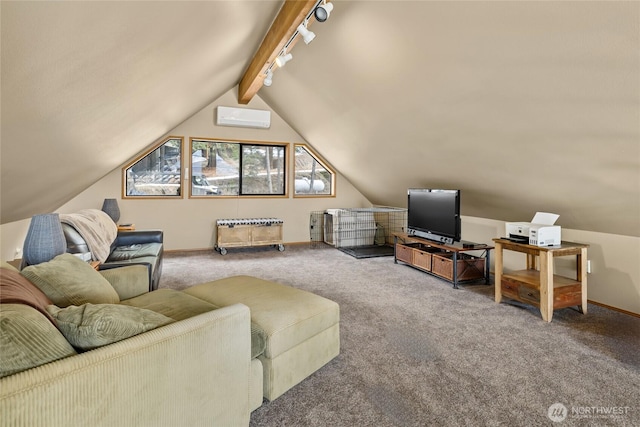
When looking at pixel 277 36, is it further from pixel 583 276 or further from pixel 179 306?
pixel 583 276

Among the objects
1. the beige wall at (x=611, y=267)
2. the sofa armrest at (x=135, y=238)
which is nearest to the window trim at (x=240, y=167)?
the sofa armrest at (x=135, y=238)

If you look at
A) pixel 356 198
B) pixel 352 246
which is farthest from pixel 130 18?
pixel 356 198

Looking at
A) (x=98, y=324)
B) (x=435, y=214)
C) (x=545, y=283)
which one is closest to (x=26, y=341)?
(x=98, y=324)

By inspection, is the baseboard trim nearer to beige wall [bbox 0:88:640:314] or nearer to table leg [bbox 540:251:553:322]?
beige wall [bbox 0:88:640:314]

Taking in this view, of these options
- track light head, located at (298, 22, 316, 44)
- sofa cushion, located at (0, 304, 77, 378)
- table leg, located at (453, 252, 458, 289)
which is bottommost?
table leg, located at (453, 252, 458, 289)

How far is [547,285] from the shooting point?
2.93 meters

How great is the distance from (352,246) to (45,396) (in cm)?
558

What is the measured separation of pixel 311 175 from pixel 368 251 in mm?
1998

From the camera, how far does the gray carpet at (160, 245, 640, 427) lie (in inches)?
68.3

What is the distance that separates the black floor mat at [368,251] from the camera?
561 centimetres

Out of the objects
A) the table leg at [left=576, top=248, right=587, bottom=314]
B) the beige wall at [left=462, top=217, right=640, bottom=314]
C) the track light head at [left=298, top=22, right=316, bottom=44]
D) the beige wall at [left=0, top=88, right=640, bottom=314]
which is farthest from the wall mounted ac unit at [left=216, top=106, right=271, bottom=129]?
the table leg at [left=576, top=248, right=587, bottom=314]

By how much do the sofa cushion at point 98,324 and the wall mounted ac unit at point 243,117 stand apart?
501 centimetres

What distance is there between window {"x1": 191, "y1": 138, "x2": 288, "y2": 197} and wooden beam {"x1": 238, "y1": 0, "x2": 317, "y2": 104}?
160 cm

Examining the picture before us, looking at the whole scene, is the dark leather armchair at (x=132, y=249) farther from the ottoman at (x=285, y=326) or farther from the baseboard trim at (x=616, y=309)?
the baseboard trim at (x=616, y=309)
